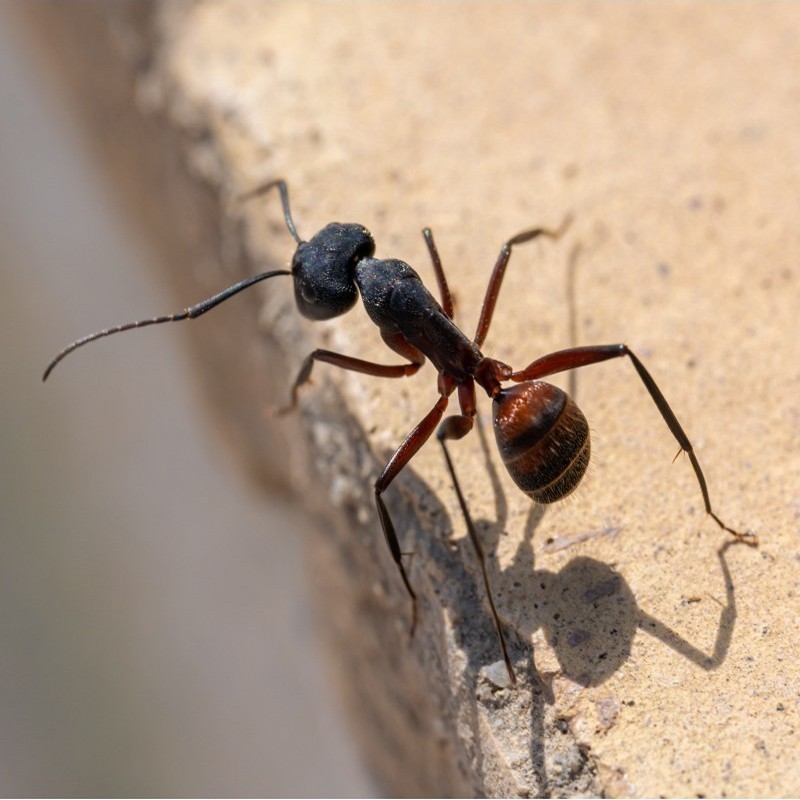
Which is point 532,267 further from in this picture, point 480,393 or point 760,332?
point 760,332

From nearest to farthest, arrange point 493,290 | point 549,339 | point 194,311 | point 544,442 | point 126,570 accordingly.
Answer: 1. point 544,442
2. point 194,311
3. point 493,290
4. point 549,339
5. point 126,570

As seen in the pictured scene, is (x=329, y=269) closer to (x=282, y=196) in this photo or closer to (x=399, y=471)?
(x=282, y=196)

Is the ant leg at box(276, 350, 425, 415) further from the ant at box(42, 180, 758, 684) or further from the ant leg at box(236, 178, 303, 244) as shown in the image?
the ant leg at box(236, 178, 303, 244)

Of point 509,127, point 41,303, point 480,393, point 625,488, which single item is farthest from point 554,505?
point 41,303

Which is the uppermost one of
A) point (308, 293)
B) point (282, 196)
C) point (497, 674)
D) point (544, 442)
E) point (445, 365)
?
point (282, 196)

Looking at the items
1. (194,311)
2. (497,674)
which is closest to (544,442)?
(497,674)

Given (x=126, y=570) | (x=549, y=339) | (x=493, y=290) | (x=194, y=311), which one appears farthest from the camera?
(x=126, y=570)

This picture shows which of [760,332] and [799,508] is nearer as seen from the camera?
[799,508]
